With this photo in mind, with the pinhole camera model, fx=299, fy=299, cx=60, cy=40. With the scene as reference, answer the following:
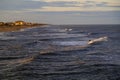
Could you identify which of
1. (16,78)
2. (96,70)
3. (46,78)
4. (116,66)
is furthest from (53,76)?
(116,66)

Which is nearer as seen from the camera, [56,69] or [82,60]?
[56,69]

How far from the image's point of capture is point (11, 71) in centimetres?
1906

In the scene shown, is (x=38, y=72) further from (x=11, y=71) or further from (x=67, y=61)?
(x=67, y=61)

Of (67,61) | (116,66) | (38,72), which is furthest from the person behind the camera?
(67,61)

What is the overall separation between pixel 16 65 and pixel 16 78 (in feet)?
15.2

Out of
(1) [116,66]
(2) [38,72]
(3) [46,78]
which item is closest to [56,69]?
(2) [38,72]

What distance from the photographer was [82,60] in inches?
958

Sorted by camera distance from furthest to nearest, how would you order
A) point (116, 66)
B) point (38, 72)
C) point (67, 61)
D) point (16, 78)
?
point (67, 61), point (116, 66), point (38, 72), point (16, 78)

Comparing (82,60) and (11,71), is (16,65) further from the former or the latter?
(82,60)

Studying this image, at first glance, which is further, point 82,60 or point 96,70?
point 82,60

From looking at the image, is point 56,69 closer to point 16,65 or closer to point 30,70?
point 30,70

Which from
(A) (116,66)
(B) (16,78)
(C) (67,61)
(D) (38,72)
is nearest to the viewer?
(B) (16,78)

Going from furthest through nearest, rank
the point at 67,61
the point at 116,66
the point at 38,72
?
the point at 67,61 → the point at 116,66 → the point at 38,72

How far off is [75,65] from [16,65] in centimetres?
427
